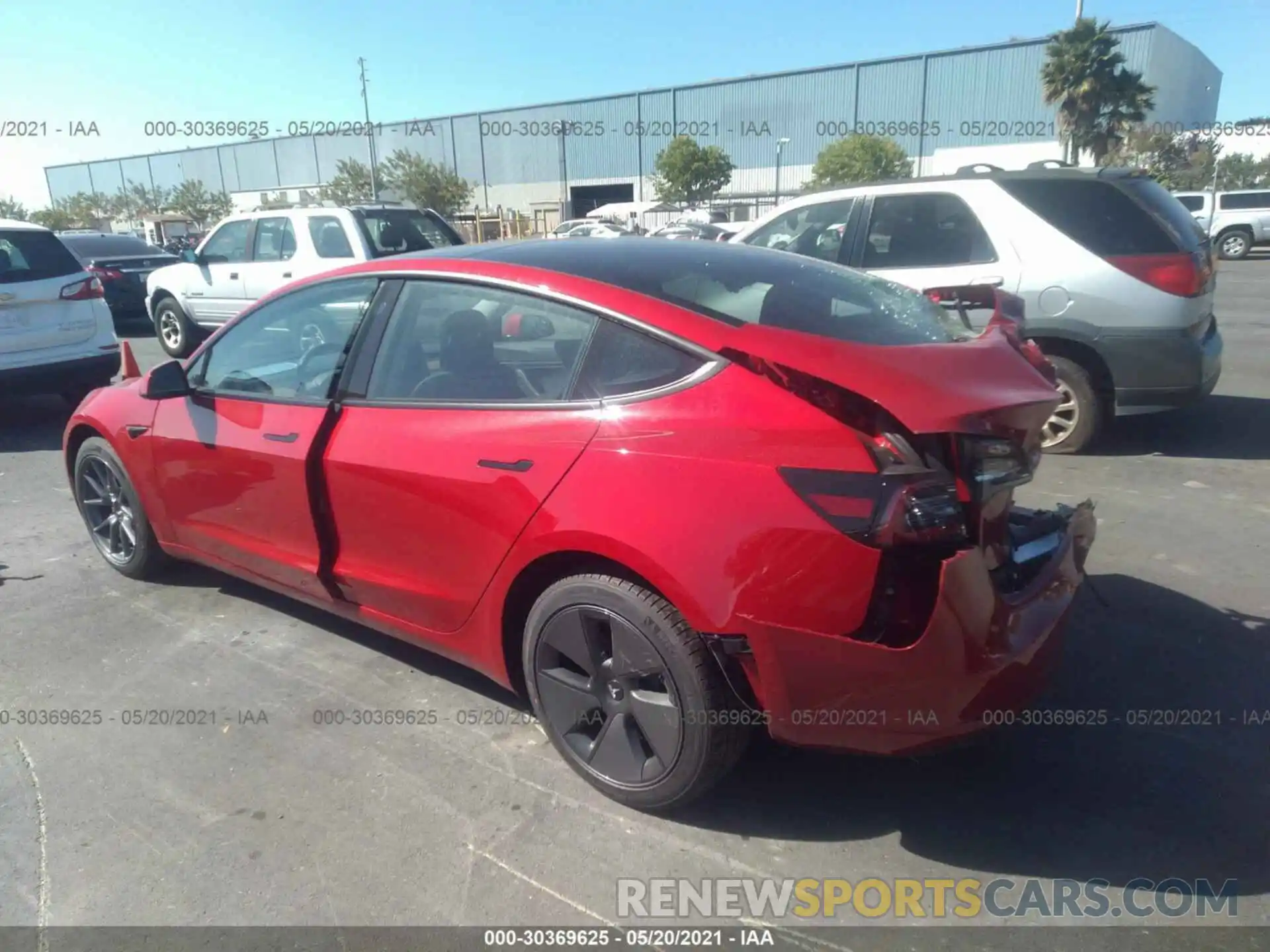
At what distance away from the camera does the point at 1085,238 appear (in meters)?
5.77

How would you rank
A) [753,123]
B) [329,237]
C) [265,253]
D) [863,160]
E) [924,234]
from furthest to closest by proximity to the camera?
[753,123]
[863,160]
[265,253]
[329,237]
[924,234]

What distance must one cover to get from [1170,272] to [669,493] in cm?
469

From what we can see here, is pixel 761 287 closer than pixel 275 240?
Yes

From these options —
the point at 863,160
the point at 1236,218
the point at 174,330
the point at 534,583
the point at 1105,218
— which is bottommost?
the point at 174,330

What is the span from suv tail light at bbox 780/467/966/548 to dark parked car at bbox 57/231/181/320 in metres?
14.3

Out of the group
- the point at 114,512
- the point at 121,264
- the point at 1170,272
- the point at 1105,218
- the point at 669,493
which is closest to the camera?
the point at 669,493

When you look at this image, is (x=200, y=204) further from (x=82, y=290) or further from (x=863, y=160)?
(x=82, y=290)

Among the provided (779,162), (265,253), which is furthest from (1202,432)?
(779,162)

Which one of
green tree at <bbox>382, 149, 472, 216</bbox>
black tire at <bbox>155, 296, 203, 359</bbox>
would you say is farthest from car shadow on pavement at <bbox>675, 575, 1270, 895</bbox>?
A: green tree at <bbox>382, 149, 472, 216</bbox>

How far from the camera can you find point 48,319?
25.6 ft

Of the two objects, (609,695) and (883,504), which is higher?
(883,504)

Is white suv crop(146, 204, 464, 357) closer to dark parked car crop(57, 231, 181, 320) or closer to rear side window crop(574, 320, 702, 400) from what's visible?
dark parked car crop(57, 231, 181, 320)

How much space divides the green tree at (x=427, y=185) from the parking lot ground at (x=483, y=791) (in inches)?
1967

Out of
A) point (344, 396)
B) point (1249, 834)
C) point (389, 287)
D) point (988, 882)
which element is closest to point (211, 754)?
point (344, 396)
